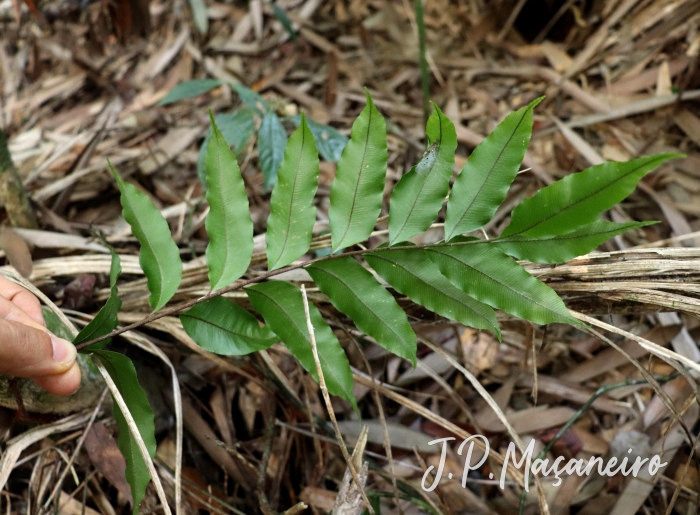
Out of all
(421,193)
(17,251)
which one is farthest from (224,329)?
(17,251)

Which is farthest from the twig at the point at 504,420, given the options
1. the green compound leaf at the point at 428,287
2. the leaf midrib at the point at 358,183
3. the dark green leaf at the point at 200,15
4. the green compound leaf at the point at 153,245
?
the dark green leaf at the point at 200,15

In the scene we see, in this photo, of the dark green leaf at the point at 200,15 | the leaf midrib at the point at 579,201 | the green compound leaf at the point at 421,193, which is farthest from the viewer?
the dark green leaf at the point at 200,15

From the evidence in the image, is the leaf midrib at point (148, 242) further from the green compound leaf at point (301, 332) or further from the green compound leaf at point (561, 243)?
the green compound leaf at point (561, 243)

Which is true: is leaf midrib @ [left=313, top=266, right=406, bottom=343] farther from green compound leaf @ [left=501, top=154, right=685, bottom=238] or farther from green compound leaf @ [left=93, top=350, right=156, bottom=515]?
green compound leaf @ [left=93, top=350, right=156, bottom=515]

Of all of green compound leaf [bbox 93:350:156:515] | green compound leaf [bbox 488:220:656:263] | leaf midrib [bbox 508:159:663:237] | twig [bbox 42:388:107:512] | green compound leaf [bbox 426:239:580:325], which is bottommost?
twig [bbox 42:388:107:512]

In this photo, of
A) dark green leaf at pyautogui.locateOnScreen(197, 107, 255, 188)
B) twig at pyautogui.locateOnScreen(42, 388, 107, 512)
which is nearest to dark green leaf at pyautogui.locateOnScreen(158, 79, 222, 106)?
dark green leaf at pyautogui.locateOnScreen(197, 107, 255, 188)

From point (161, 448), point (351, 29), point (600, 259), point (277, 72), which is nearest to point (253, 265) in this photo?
point (161, 448)
